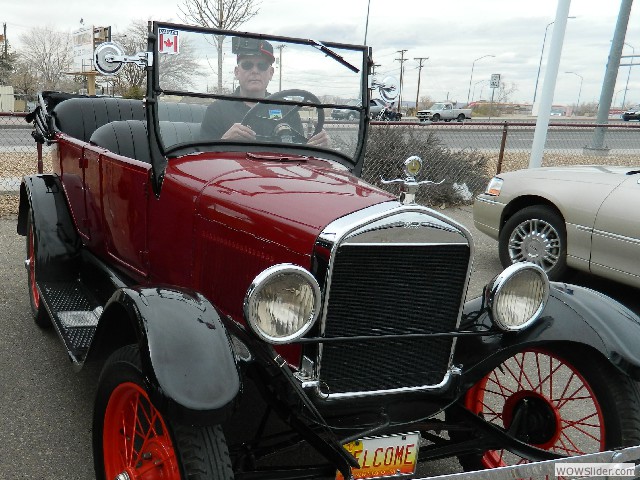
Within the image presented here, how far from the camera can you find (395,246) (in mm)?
2158

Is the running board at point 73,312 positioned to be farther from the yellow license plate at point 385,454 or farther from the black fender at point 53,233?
the yellow license plate at point 385,454

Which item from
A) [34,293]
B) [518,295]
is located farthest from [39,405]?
[518,295]

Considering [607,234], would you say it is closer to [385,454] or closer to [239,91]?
[239,91]

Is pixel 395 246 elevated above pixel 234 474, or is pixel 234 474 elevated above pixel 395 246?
pixel 395 246

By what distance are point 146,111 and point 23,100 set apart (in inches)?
1395

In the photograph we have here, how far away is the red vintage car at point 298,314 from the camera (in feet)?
6.62

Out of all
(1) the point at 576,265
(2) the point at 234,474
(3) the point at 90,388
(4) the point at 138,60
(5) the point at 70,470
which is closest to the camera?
(2) the point at 234,474

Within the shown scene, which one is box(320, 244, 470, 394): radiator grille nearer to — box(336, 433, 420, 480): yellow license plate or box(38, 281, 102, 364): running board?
box(336, 433, 420, 480): yellow license plate

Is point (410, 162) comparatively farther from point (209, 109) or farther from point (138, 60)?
point (138, 60)

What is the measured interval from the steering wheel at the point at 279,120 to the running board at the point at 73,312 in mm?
1265

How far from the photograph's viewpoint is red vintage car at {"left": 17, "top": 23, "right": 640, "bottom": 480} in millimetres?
2018

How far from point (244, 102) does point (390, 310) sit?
1467 mm

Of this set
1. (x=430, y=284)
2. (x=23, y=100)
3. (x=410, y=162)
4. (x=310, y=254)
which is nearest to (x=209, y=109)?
(x=410, y=162)

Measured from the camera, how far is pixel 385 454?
2184 millimetres
